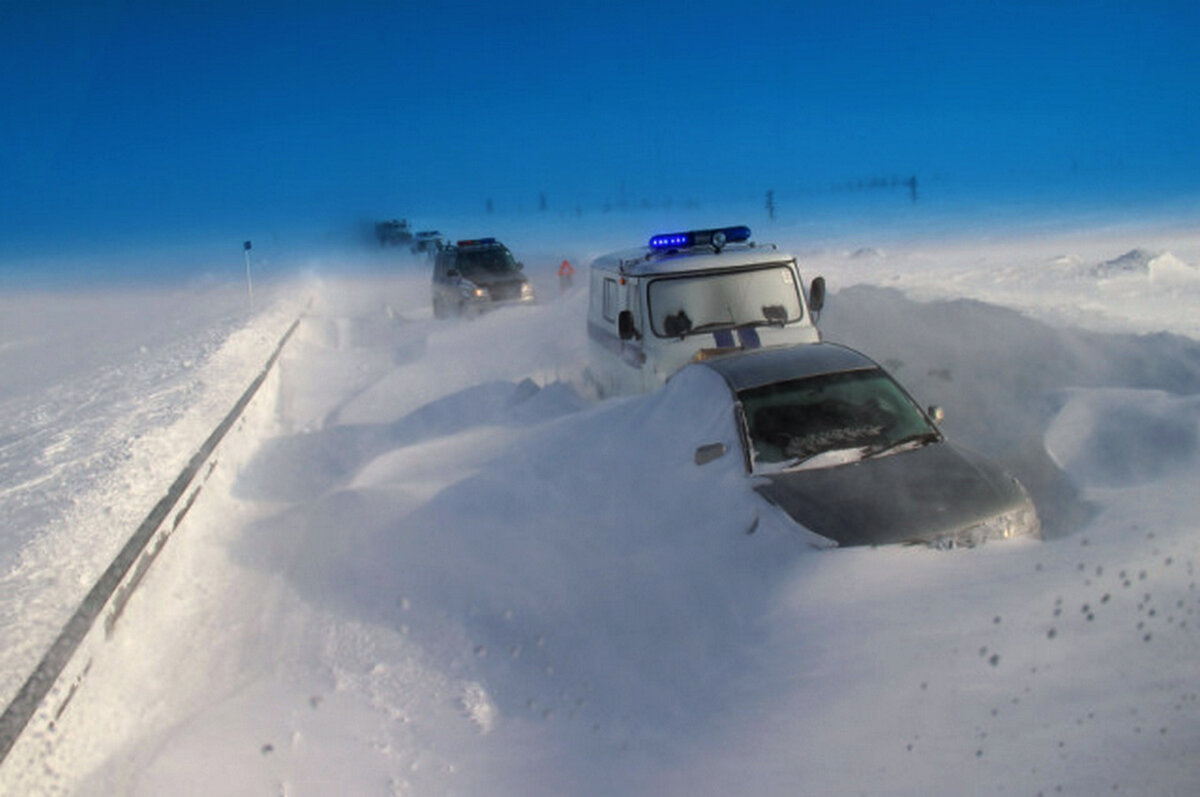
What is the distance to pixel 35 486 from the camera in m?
7.91

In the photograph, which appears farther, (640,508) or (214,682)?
(640,508)

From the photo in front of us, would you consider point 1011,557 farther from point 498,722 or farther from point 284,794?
point 284,794

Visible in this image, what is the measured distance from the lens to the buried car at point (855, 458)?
4707mm

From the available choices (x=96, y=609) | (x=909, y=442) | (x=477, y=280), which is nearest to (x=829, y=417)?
(x=909, y=442)

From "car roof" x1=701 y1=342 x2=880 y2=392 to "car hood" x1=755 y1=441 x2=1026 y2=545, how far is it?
843mm

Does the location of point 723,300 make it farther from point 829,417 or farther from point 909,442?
point 909,442

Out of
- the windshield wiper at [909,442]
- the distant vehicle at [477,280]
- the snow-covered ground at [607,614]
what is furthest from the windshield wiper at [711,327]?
the distant vehicle at [477,280]

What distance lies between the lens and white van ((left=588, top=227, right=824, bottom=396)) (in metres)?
8.05

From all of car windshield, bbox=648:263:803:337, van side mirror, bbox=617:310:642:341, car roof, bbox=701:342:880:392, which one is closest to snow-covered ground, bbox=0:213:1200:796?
car roof, bbox=701:342:880:392

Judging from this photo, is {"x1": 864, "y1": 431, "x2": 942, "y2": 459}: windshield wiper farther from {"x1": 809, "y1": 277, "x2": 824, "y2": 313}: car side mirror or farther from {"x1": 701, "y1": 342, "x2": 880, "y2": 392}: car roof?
{"x1": 809, "y1": 277, "x2": 824, "y2": 313}: car side mirror

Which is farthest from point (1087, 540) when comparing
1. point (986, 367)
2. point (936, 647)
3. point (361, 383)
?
point (361, 383)

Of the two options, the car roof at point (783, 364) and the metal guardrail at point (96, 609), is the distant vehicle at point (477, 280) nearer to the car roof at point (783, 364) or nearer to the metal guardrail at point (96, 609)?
the metal guardrail at point (96, 609)

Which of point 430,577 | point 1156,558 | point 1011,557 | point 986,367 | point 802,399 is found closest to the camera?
point 1156,558

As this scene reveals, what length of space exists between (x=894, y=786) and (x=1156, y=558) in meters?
1.77
